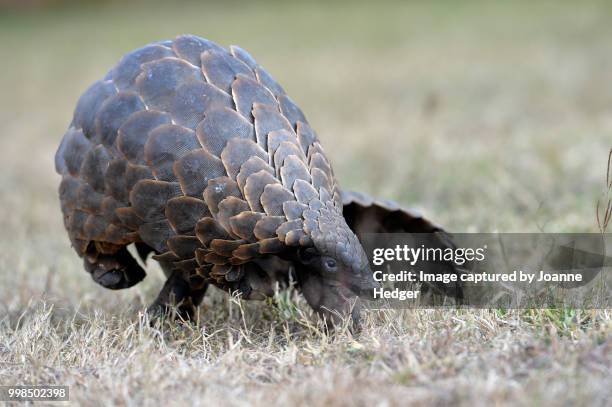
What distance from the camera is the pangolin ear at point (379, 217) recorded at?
4219 millimetres

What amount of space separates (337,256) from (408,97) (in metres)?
8.05

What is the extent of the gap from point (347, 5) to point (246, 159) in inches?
674

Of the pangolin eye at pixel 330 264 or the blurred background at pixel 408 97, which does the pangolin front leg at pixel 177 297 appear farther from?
the blurred background at pixel 408 97

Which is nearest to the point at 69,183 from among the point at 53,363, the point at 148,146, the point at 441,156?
the point at 148,146

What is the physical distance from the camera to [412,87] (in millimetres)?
11734

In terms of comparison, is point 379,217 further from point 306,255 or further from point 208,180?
point 208,180

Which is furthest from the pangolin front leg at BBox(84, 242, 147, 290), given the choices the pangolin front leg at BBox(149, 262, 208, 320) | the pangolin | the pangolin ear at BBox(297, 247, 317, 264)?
the pangolin ear at BBox(297, 247, 317, 264)

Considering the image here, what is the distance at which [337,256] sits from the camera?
3.39 metres

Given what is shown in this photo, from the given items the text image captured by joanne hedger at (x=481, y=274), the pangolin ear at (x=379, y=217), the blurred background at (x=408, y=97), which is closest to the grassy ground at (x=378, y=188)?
the blurred background at (x=408, y=97)

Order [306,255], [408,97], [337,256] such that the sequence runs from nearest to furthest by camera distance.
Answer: [337,256] → [306,255] → [408,97]

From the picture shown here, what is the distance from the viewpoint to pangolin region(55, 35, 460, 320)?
134 inches

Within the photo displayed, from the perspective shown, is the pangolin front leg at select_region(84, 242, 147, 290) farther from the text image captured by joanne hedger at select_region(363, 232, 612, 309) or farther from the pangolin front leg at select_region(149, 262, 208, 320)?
the text image captured by joanne hedger at select_region(363, 232, 612, 309)

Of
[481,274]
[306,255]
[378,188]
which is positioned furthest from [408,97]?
[306,255]

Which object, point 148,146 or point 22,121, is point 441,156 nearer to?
point 148,146
